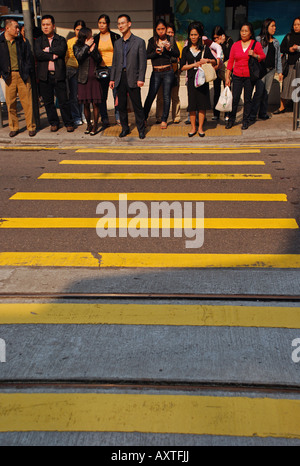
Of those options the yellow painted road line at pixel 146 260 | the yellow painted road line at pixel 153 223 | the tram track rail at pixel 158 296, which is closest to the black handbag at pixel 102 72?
the yellow painted road line at pixel 153 223

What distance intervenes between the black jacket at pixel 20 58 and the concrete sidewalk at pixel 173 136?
1227 millimetres

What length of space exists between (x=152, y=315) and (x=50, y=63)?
25.5ft

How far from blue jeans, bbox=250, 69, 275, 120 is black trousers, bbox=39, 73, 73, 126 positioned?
12.6 feet

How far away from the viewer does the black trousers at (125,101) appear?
10758 millimetres

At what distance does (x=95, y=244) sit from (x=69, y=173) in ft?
9.72

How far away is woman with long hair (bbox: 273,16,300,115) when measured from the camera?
470 inches

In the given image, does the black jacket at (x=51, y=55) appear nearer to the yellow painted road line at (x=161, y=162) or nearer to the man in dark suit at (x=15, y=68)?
the man in dark suit at (x=15, y=68)

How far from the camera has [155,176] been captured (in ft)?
28.9

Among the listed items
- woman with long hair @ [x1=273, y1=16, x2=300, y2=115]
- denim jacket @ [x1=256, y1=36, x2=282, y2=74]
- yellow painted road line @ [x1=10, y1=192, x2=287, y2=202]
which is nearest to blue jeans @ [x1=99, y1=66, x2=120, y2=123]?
denim jacket @ [x1=256, y1=36, x2=282, y2=74]

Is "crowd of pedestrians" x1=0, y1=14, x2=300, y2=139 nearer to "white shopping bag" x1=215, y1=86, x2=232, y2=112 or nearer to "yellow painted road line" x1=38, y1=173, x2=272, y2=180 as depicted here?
"white shopping bag" x1=215, y1=86, x2=232, y2=112

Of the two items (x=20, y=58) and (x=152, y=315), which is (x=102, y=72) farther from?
(x=152, y=315)

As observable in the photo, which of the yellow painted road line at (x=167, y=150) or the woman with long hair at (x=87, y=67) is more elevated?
the woman with long hair at (x=87, y=67)

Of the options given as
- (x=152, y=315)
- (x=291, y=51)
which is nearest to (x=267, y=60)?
(x=291, y=51)

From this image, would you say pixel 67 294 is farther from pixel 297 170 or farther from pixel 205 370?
pixel 297 170
